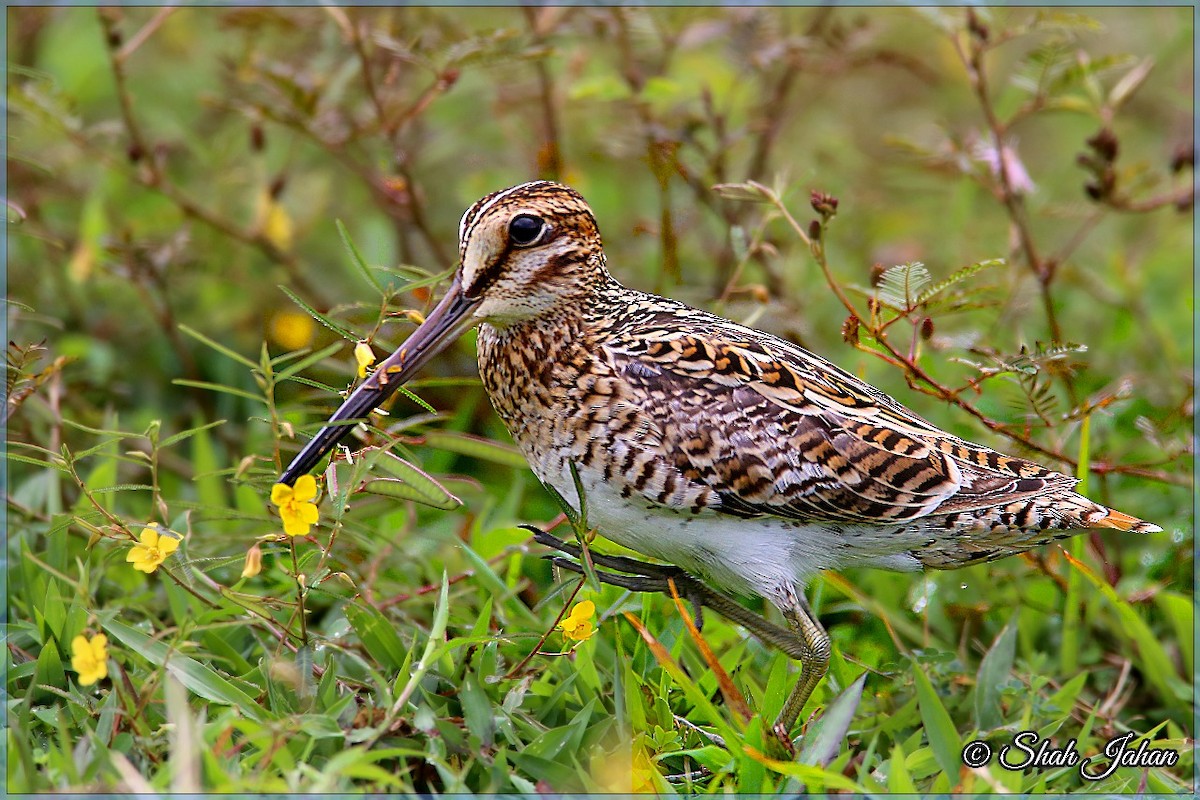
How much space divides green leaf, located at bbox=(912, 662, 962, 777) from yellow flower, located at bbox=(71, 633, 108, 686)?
196 centimetres

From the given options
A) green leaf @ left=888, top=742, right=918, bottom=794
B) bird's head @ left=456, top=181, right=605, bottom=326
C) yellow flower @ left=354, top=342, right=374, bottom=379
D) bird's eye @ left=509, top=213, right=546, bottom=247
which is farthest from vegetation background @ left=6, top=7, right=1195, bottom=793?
bird's eye @ left=509, top=213, right=546, bottom=247

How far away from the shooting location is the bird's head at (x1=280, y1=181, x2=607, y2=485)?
11.1 ft

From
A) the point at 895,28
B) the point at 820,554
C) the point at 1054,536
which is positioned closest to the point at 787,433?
the point at 820,554

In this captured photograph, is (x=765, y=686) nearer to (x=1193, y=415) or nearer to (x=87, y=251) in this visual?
(x=1193, y=415)

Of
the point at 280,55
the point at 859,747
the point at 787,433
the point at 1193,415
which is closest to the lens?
the point at 787,433

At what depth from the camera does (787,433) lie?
3.40m

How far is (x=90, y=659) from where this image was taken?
287 centimetres

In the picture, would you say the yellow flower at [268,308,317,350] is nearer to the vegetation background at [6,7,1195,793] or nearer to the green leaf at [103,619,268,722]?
the vegetation background at [6,7,1195,793]

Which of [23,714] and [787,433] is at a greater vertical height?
[787,433]

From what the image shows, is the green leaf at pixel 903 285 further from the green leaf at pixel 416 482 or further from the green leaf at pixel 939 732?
the green leaf at pixel 416 482

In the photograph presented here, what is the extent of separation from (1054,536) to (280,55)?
440cm

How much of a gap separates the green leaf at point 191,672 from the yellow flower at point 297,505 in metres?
0.49

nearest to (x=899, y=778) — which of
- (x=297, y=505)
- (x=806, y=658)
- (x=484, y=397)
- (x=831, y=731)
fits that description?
(x=831, y=731)

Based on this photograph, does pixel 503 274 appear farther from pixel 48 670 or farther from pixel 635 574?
pixel 48 670
